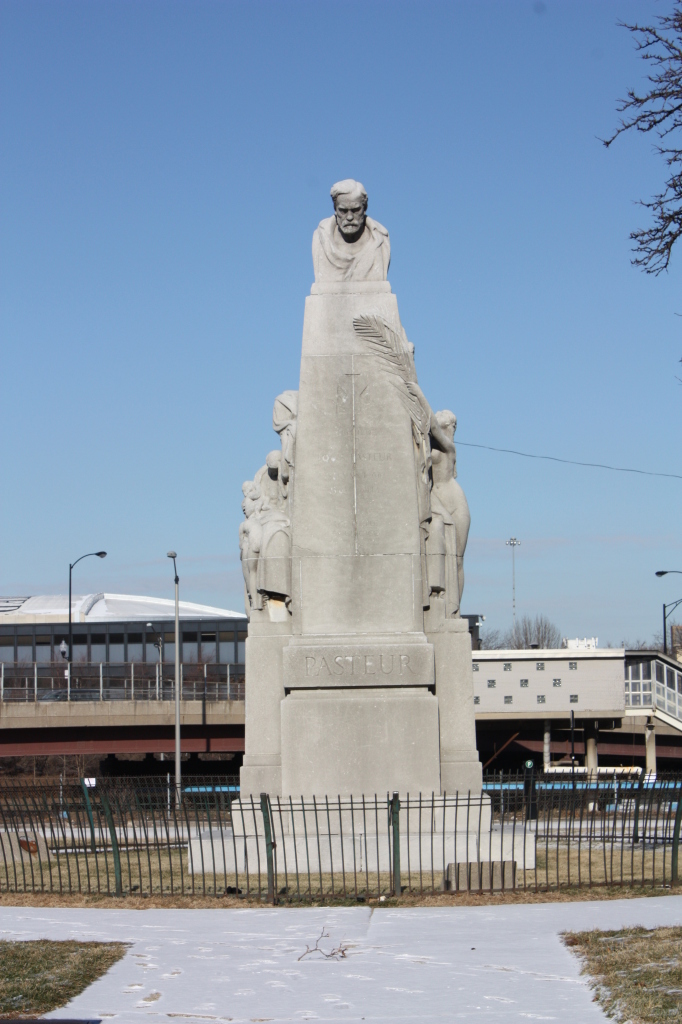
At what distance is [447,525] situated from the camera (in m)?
19.1

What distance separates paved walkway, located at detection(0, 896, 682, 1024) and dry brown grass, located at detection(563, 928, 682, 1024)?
18cm

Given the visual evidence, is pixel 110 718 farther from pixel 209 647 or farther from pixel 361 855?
pixel 209 647

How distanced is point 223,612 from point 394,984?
98.5m

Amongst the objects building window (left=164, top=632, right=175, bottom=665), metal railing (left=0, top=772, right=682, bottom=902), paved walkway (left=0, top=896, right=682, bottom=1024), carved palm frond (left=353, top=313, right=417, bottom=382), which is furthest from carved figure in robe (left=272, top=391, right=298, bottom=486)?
building window (left=164, top=632, right=175, bottom=665)

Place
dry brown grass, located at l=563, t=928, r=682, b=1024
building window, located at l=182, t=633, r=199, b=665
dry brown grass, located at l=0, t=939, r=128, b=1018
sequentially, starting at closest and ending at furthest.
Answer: dry brown grass, located at l=563, t=928, r=682, b=1024
dry brown grass, located at l=0, t=939, r=128, b=1018
building window, located at l=182, t=633, r=199, b=665

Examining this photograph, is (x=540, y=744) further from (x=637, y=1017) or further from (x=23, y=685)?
(x=637, y=1017)

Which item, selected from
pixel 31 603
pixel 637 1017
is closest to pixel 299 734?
pixel 637 1017

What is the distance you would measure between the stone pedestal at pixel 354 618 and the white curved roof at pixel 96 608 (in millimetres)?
74996

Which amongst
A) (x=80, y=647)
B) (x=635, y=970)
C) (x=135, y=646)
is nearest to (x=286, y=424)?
(x=635, y=970)

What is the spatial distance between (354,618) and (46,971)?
8.25 metres

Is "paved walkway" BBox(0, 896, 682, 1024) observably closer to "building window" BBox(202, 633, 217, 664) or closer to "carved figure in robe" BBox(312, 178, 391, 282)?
"carved figure in robe" BBox(312, 178, 391, 282)

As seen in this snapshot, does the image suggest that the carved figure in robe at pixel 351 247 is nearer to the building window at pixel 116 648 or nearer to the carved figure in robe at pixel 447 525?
the carved figure in robe at pixel 447 525

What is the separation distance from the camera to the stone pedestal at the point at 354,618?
57.2ft

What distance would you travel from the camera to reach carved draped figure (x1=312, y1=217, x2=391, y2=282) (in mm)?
19094
